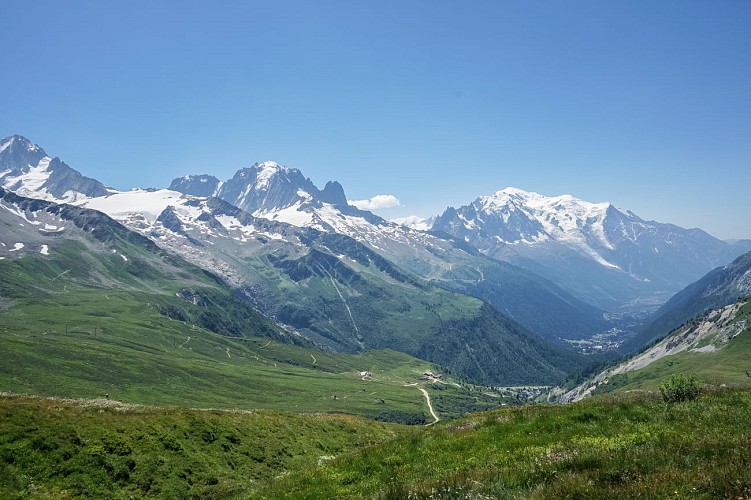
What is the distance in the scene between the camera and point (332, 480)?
66.0 ft

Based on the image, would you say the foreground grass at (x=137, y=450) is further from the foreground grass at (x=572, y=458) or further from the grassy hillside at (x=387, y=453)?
the foreground grass at (x=572, y=458)

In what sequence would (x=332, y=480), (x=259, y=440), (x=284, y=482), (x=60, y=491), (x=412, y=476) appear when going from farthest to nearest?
1. (x=259, y=440)
2. (x=60, y=491)
3. (x=284, y=482)
4. (x=332, y=480)
5. (x=412, y=476)

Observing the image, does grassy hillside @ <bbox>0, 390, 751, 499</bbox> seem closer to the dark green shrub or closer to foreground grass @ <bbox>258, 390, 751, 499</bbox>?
foreground grass @ <bbox>258, 390, 751, 499</bbox>

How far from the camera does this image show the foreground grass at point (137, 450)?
88.4ft

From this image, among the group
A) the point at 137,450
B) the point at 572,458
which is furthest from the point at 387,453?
the point at 137,450

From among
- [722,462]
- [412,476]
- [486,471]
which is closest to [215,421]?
[412,476]

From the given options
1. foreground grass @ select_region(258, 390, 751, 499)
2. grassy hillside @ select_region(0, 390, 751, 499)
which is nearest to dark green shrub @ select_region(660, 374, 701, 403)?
foreground grass @ select_region(258, 390, 751, 499)

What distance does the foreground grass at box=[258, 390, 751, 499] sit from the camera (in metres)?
10.2

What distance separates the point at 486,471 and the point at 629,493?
478 cm

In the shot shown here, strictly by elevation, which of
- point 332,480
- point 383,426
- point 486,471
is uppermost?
point 486,471

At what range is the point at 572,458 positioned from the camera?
1318 cm

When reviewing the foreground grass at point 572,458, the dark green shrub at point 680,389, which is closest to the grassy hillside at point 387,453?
the foreground grass at point 572,458

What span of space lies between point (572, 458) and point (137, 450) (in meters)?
29.2

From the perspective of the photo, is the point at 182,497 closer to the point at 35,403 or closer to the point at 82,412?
the point at 82,412
